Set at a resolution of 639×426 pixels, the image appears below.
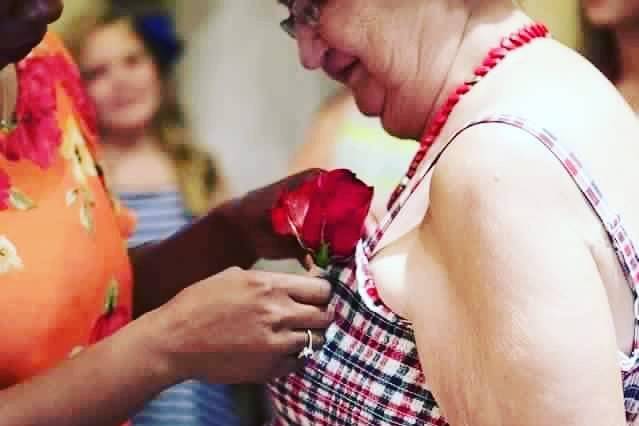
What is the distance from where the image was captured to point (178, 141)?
2.44 meters

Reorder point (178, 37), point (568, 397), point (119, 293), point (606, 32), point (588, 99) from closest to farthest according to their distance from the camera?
point (568, 397) < point (588, 99) < point (119, 293) < point (606, 32) < point (178, 37)

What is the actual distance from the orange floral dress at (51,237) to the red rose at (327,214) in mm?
237

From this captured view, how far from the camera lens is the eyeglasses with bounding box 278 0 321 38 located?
0.86 m

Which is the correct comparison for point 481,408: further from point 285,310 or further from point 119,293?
point 119,293

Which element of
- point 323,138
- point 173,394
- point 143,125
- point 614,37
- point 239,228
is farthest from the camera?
point 143,125

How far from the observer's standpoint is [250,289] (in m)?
0.79

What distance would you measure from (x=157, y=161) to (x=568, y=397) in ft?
6.09

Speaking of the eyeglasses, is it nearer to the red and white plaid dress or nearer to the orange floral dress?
the red and white plaid dress

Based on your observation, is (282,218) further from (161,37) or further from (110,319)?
(161,37)

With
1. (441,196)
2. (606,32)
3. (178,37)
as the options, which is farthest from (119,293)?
(178,37)

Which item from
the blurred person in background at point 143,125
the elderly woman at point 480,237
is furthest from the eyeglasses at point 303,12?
the blurred person in background at point 143,125

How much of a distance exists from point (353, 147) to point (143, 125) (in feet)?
2.78

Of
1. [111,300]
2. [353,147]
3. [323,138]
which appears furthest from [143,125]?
[111,300]

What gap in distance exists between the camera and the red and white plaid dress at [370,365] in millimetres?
772
